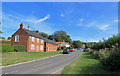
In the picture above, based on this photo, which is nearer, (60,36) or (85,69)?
(85,69)

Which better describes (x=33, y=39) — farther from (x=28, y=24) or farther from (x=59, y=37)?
(x=59, y=37)

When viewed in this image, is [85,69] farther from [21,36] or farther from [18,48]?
[21,36]

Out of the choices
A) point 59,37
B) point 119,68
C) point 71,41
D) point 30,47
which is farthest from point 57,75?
point 71,41

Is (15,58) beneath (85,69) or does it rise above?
beneath

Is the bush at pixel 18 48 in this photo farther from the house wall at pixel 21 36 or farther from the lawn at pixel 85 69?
the lawn at pixel 85 69

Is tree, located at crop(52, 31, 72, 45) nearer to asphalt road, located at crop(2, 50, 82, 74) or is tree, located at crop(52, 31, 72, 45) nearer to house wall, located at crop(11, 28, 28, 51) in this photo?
house wall, located at crop(11, 28, 28, 51)

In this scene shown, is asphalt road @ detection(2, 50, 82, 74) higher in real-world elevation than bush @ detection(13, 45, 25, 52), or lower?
lower

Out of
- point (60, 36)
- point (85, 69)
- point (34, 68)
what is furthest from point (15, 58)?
point (60, 36)

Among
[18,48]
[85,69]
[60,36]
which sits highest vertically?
[60,36]

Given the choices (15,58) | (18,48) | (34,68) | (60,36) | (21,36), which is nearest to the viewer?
(34,68)

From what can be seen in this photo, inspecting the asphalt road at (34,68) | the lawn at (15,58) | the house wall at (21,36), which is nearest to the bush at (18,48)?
the house wall at (21,36)

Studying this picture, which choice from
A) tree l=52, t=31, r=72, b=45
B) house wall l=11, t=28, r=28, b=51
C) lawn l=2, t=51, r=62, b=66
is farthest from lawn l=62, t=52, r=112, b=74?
tree l=52, t=31, r=72, b=45

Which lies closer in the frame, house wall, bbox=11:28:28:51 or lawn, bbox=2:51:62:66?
lawn, bbox=2:51:62:66

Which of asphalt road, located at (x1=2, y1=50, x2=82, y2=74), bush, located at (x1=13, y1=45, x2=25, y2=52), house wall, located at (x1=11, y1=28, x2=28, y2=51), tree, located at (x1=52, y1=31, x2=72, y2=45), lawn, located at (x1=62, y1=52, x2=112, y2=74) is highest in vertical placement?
tree, located at (x1=52, y1=31, x2=72, y2=45)
